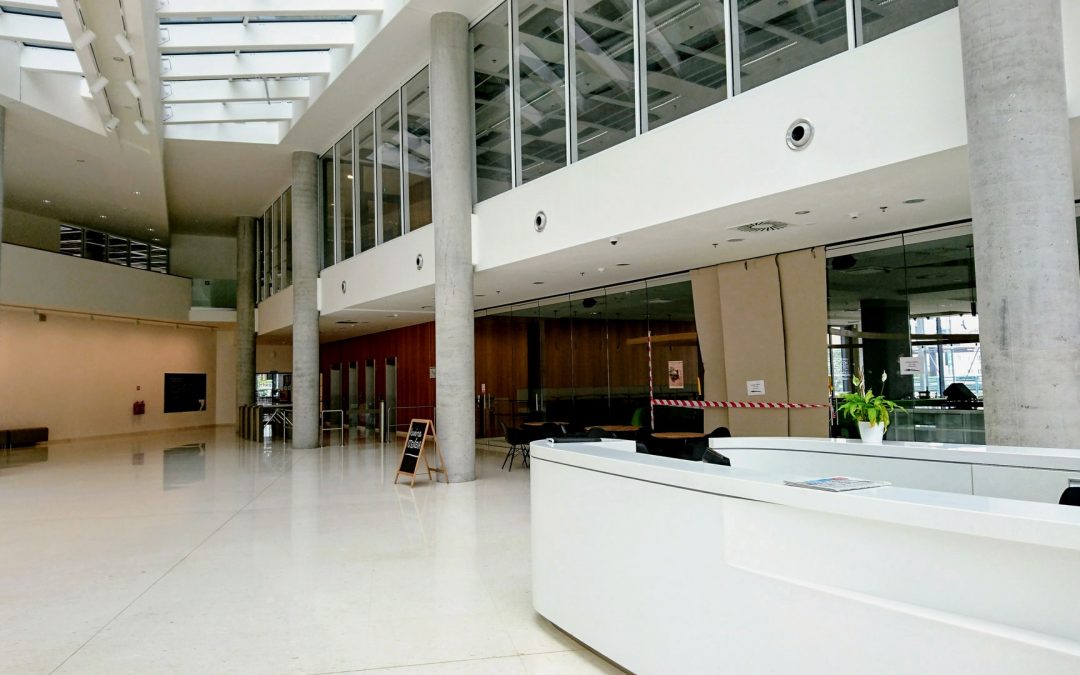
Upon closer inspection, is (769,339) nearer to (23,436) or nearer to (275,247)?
(275,247)

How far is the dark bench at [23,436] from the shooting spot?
18.3 m

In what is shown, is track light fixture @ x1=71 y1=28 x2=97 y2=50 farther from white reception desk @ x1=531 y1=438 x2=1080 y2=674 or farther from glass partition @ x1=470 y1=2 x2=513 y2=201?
white reception desk @ x1=531 y1=438 x2=1080 y2=674

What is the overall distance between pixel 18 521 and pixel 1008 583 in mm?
9593

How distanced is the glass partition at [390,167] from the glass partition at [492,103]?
101 inches

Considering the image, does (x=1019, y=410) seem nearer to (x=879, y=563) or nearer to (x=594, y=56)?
(x=879, y=563)

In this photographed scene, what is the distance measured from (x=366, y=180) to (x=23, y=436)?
12.8m

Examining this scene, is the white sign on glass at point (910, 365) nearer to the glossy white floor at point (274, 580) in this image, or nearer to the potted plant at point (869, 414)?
the potted plant at point (869, 414)

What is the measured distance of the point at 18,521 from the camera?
7.96m

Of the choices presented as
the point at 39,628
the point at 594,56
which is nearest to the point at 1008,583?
the point at 39,628

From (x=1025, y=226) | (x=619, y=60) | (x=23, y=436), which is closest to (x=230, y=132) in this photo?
(x=619, y=60)

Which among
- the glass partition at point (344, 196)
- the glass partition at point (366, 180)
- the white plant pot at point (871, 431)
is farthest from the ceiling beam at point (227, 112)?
the white plant pot at point (871, 431)

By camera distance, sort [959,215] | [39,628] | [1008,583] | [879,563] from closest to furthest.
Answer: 1. [1008,583]
2. [879,563]
3. [39,628]
4. [959,215]

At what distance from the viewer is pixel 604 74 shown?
29.0 ft

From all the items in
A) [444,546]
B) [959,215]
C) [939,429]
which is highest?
[959,215]
